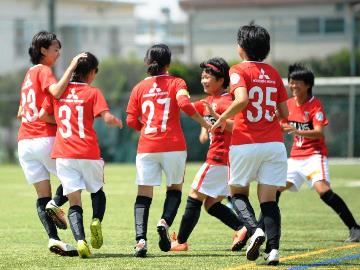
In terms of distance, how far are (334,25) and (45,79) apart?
30.5m

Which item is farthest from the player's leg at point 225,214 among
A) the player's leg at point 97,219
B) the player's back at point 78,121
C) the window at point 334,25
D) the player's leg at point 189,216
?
the window at point 334,25

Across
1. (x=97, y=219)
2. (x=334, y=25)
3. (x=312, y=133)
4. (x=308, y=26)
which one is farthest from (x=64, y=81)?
(x=334, y=25)

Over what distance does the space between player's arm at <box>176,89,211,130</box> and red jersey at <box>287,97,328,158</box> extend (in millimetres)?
2194

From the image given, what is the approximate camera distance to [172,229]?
1243 cm

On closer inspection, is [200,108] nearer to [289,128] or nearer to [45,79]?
[289,128]

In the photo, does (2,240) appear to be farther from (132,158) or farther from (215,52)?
(215,52)

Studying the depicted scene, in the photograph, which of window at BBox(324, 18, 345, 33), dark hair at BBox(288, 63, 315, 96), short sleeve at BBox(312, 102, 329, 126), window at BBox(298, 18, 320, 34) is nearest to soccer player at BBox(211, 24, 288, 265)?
short sleeve at BBox(312, 102, 329, 126)

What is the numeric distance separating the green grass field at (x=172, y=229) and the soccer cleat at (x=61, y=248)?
0.29ft

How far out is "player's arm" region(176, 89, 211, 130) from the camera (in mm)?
9031

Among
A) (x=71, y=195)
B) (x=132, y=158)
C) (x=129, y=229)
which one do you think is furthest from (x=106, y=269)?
(x=132, y=158)

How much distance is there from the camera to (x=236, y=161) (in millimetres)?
8664

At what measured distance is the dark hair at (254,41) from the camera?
28.3ft

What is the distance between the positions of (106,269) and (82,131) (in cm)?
152

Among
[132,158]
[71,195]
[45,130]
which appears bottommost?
[132,158]
